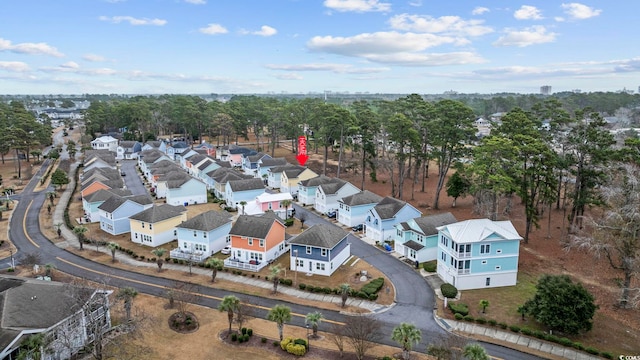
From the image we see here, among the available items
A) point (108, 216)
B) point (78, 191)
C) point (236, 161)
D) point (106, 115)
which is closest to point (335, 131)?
point (236, 161)

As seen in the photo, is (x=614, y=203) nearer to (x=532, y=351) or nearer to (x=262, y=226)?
(x=532, y=351)

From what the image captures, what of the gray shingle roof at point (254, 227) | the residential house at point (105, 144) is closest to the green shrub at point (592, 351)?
the gray shingle roof at point (254, 227)

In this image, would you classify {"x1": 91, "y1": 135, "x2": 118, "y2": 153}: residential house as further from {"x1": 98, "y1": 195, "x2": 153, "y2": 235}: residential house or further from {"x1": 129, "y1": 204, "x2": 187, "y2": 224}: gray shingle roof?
{"x1": 129, "y1": 204, "x2": 187, "y2": 224}: gray shingle roof

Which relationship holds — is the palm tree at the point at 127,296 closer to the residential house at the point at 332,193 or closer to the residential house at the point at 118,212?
the residential house at the point at 118,212

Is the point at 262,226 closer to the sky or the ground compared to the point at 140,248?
closer to the sky

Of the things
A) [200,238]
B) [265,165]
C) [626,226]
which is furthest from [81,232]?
[626,226]

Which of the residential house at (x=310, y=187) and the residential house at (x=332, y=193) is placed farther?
the residential house at (x=310, y=187)

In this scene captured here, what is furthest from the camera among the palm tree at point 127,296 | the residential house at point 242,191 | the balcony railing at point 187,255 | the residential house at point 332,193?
the residential house at point 242,191
